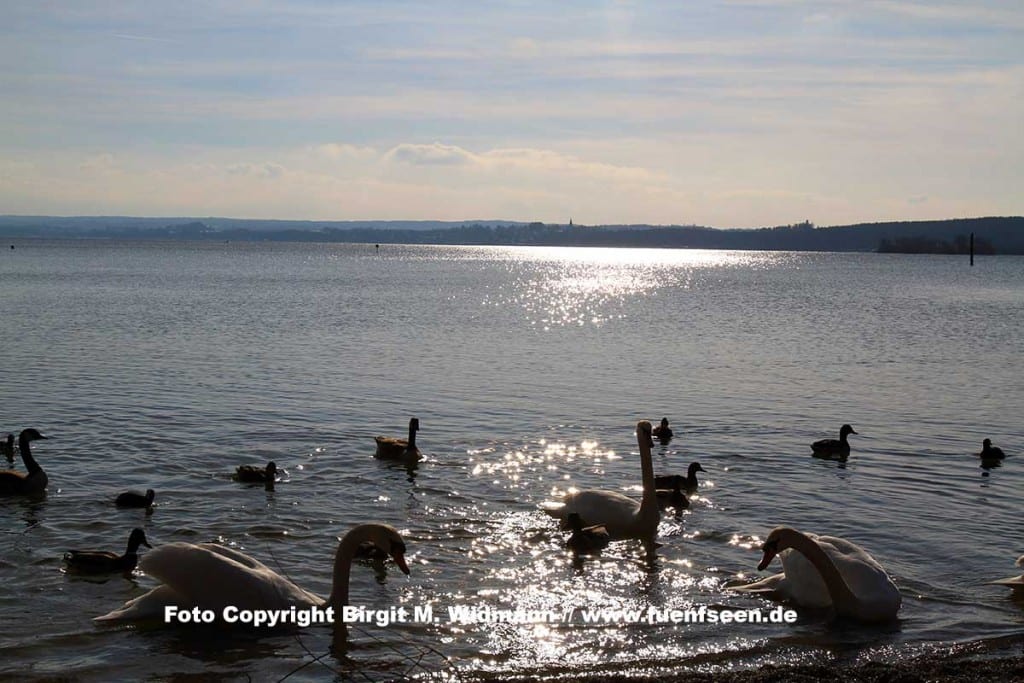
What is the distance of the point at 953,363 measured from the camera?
32062 millimetres

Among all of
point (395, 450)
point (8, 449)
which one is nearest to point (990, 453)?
point (395, 450)

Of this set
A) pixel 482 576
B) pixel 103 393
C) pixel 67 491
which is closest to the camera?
pixel 482 576

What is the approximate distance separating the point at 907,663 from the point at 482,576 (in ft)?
13.6

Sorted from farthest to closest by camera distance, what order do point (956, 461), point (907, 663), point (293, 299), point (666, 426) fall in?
point (293, 299)
point (666, 426)
point (956, 461)
point (907, 663)

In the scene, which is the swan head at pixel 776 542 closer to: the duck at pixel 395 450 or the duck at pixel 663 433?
the duck at pixel 395 450

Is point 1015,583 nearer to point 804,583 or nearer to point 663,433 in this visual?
point 804,583

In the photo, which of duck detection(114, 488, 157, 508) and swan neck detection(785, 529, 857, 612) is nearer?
swan neck detection(785, 529, 857, 612)

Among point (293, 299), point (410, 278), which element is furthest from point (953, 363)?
point (410, 278)

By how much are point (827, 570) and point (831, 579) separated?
8 cm

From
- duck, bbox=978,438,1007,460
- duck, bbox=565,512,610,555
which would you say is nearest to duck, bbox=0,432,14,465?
duck, bbox=565,512,610,555

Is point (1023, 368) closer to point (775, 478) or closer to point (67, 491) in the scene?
point (775, 478)

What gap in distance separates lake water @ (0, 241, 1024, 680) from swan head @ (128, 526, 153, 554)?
45 cm

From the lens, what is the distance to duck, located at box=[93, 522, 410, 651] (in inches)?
358

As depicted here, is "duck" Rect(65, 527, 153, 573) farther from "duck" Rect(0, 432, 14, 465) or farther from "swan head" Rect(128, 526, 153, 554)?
"duck" Rect(0, 432, 14, 465)
